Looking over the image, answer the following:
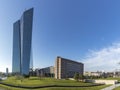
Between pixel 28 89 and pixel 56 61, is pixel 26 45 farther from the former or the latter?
pixel 28 89

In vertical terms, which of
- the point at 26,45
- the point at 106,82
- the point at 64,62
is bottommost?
the point at 106,82

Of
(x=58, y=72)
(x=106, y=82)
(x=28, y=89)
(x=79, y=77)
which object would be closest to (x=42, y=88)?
(x=28, y=89)

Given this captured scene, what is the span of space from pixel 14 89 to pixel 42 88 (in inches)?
356

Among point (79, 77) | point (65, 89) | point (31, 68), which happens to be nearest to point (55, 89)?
point (65, 89)

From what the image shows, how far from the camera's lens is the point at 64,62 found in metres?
191

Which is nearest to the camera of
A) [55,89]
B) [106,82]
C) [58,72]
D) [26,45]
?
[55,89]

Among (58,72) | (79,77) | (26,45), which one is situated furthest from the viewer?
(26,45)

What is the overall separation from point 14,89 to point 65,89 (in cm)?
1636

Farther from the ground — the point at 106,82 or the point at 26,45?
the point at 26,45

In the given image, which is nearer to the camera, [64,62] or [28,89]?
[28,89]

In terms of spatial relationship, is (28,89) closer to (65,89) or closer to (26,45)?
(65,89)

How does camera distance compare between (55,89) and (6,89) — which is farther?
(6,89)

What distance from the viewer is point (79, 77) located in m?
119

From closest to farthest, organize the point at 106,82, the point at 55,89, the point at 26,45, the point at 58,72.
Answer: the point at 55,89 → the point at 106,82 → the point at 58,72 → the point at 26,45
